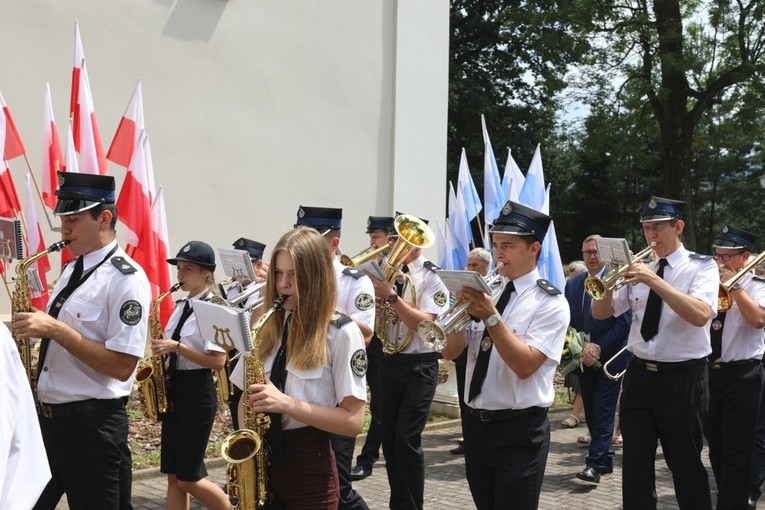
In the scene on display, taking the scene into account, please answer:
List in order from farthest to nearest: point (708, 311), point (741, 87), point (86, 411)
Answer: point (741, 87), point (708, 311), point (86, 411)

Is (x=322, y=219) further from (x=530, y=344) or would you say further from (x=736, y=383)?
(x=736, y=383)

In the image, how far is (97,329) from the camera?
196 inches

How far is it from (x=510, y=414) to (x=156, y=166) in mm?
8382

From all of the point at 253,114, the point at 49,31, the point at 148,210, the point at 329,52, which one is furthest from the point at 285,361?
the point at 329,52

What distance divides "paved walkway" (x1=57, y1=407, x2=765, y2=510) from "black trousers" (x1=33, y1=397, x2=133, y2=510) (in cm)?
291

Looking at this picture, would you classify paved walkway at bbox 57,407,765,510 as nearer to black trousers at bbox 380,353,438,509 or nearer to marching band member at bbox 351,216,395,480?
marching band member at bbox 351,216,395,480

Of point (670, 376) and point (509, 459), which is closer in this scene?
point (509, 459)

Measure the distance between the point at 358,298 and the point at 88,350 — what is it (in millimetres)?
1956

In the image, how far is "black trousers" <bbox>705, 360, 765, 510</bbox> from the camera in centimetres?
717

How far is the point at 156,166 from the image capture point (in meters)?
12.1

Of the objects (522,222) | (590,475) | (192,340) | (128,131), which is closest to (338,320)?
(522,222)

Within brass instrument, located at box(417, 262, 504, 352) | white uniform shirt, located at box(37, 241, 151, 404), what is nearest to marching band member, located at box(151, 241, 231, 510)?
white uniform shirt, located at box(37, 241, 151, 404)

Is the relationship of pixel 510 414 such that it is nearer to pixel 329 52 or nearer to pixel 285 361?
pixel 285 361

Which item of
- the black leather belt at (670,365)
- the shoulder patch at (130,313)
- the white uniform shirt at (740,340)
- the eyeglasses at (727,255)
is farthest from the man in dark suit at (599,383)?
the shoulder patch at (130,313)
